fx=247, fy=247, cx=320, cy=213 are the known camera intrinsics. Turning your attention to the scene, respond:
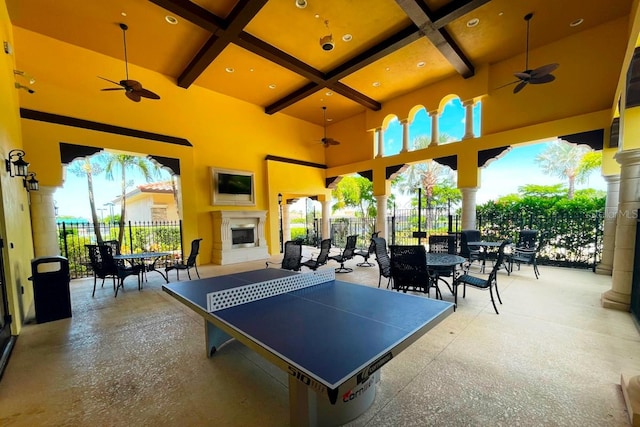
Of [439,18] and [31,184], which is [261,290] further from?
[439,18]

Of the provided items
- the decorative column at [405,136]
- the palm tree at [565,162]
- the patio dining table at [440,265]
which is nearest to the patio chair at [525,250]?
the patio dining table at [440,265]

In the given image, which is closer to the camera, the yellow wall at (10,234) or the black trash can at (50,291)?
the yellow wall at (10,234)

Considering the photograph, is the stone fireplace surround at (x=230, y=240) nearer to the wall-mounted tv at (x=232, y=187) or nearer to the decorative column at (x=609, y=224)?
the wall-mounted tv at (x=232, y=187)

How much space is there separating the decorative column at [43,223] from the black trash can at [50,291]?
2.67 metres

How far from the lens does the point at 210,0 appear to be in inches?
179

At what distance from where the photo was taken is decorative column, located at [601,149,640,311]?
3.45 metres

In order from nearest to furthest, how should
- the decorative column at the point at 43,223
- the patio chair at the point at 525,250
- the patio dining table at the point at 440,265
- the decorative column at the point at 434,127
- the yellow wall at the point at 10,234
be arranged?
the yellow wall at the point at 10,234 → the patio dining table at the point at 440,265 → the decorative column at the point at 43,223 → the patio chair at the point at 525,250 → the decorative column at the point at 434,127

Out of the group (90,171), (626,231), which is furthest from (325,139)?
(90,171)

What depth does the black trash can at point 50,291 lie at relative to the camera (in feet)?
11.2

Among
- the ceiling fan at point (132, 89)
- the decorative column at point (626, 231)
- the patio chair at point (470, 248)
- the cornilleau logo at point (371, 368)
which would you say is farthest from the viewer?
the patio chair at point (470, 248)

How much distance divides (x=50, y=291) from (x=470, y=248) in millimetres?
8146

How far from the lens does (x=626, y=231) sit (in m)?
3.50

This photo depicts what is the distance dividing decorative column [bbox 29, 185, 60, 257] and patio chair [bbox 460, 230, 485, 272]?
30.8ft

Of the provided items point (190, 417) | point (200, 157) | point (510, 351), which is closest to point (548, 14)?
point (510, 351)
